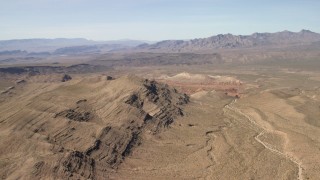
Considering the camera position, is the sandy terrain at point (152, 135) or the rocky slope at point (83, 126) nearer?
the rocky slope at point (83, 126)

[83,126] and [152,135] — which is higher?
[83,126]

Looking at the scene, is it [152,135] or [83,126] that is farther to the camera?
[152,135]

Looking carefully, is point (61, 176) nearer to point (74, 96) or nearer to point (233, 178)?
point (233, 178)

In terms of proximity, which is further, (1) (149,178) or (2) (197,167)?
(2) (197,167)

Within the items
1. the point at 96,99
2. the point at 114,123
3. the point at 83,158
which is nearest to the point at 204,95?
the point at 96,99

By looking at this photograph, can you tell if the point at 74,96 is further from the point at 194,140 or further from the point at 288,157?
the point at 288,157

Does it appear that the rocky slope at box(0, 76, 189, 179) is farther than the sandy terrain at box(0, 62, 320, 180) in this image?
No

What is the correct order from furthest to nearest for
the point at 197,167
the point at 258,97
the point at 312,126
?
the point at 258,97 → the point at 312,126 → the point at 197,167

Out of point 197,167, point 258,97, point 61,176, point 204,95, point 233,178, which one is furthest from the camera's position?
point 204,95

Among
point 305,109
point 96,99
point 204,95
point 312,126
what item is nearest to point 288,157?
point 312,126
